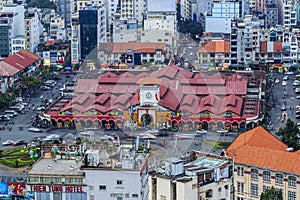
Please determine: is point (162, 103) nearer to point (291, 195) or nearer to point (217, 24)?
point (291, 195)

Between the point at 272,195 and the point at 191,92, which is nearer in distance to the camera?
the point at 272,195

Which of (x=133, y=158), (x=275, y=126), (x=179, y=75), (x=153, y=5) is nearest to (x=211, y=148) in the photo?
(x=275, y=126)

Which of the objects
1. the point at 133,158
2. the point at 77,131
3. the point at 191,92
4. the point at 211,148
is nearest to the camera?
the point at 133,158

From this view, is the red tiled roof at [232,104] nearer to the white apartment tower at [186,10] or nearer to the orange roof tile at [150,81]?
the orange roof tile at [150,81]

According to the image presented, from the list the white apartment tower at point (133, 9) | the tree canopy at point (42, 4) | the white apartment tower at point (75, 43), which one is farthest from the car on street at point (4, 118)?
the tree canopy at point (42, 4)

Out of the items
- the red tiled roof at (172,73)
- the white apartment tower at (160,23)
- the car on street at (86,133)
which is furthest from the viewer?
the white apartment tower at (160,23)

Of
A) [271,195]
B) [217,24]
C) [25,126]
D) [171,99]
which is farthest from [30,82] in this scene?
[271,195]

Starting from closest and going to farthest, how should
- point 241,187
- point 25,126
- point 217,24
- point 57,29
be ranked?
point 241,187 < point 25,126 < point 217,24 < point 57,29

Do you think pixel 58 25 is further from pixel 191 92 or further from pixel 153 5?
pixel 191 92

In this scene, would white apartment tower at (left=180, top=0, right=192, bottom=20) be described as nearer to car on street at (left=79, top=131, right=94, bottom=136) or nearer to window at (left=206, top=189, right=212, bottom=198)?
car on street at (left=79, top=131, right=94, bottom=136)
